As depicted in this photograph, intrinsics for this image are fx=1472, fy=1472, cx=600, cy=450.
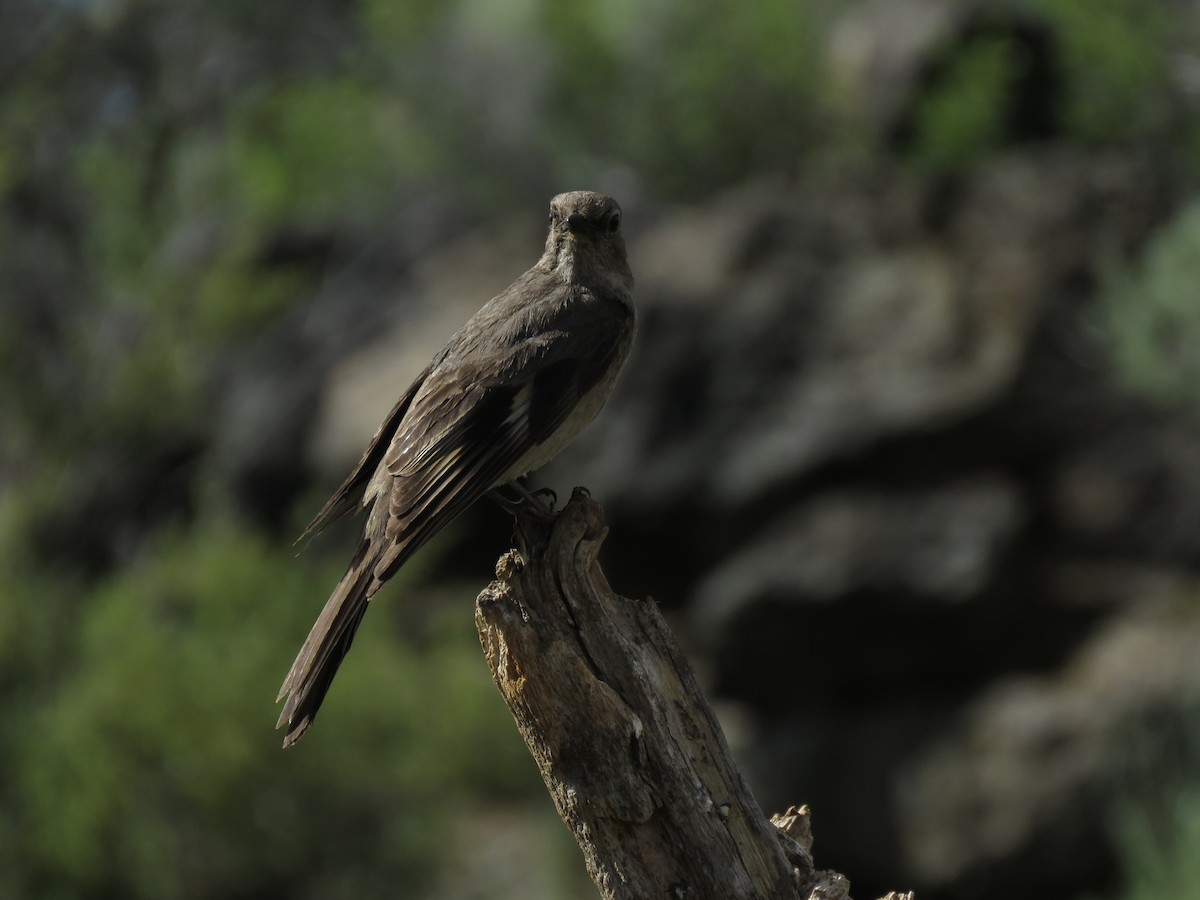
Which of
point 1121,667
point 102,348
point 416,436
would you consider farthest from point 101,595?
point 416,436

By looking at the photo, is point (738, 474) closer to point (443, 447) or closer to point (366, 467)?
point (366, 467)

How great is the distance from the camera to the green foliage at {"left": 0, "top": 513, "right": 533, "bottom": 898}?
12.0m

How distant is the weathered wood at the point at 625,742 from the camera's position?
3496 millimetres

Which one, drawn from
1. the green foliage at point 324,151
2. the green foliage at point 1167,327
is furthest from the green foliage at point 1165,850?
the green foliage at point 324,151

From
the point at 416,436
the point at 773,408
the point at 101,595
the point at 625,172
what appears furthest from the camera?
the point at 625,172

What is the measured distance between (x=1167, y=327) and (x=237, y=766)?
7.89 m

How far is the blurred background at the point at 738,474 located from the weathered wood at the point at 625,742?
5312 millimetres

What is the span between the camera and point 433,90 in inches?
786

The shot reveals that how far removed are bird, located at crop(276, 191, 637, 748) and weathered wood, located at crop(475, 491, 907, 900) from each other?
399mm

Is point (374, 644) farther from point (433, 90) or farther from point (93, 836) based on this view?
point (433, 90)

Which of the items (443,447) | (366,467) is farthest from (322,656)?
(366,467)

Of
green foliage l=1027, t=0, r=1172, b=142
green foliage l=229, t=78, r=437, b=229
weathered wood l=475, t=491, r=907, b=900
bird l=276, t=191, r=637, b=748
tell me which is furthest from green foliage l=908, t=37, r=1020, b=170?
weathered wood l=475, t=491, r=907, b=900

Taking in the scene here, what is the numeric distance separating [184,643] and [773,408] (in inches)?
223

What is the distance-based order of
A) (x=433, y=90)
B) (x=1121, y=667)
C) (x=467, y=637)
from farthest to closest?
(x=433, y=90), (x=467, y=637), (x=1121, y=667)
